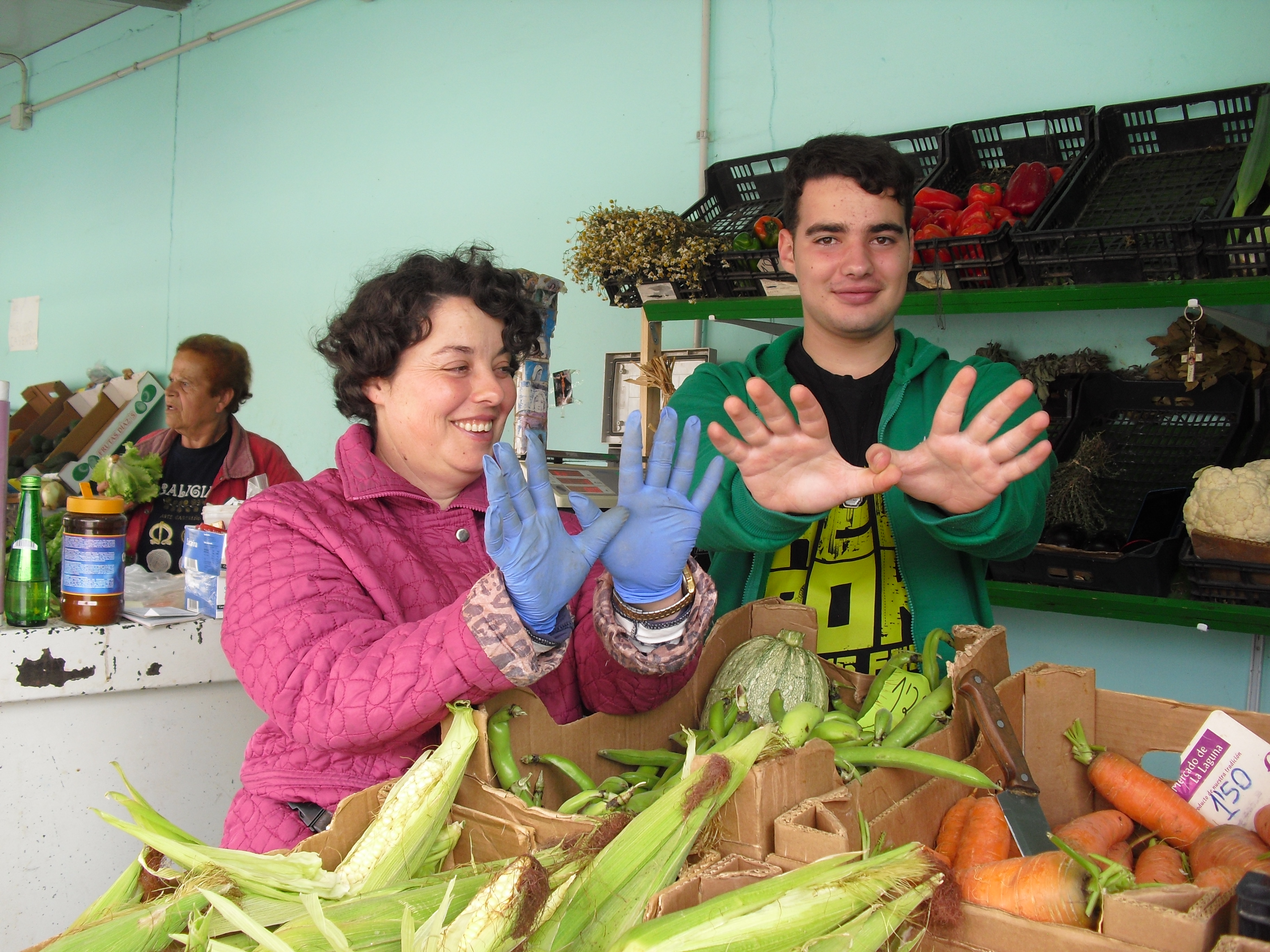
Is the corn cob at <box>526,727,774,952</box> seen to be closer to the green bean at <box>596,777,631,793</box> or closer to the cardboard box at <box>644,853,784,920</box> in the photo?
the cardboard box at <box>644,853,784,920</box>

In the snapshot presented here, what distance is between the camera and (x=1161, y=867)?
1271mm

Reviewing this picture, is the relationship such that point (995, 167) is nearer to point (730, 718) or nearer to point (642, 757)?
point (730, 718)

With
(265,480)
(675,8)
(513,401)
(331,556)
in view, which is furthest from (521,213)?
(331,556)

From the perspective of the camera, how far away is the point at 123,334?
721 centimetres

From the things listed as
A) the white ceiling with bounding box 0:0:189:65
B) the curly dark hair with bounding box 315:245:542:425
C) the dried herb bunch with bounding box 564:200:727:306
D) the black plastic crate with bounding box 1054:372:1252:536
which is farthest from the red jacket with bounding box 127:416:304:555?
the white ceiling with bounding box 0:0:189:65

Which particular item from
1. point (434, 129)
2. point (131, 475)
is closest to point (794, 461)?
point (131, 475)

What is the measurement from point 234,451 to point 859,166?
10.9 ft

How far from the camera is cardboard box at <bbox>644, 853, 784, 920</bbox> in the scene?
99 centimetres

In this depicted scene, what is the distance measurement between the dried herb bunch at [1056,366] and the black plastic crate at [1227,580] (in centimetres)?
69

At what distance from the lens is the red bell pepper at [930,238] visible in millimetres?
2818

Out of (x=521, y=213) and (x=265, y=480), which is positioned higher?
(x=521, y=213)

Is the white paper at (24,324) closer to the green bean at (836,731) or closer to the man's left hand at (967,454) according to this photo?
the man's left hand at (967,454)

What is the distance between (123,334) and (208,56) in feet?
6.79

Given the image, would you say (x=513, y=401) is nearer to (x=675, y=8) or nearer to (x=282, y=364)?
(x=675, y=8)
